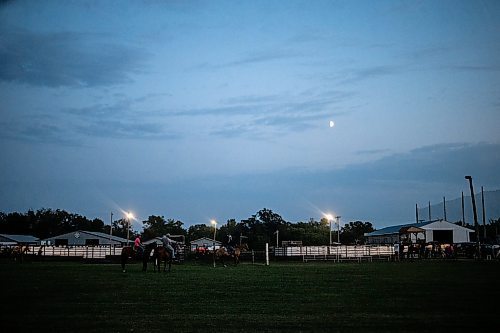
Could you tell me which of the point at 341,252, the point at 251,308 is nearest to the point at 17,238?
the point at 341,252

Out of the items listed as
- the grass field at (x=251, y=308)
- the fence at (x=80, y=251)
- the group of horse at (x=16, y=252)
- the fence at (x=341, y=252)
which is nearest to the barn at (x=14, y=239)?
the group of horse at (x=16, y=252)

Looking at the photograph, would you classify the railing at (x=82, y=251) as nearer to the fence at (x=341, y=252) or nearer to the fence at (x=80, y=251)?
the fence at (x=80, y=251)

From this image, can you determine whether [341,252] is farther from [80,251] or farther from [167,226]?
[167,226]

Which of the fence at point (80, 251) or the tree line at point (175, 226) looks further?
the tree line at point (175, 226)

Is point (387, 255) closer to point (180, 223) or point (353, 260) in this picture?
point (353, 260)

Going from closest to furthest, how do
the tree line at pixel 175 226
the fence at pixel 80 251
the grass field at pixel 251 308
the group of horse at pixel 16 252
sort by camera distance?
1. the grass field at pixel 251 308
2. the group of horse at pixel 16 252
3. the fence at pixel 80 251
4. the tree line at pixel 175 226

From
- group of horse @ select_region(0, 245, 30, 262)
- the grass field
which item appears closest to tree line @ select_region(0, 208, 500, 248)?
group of horse @ select_region(0, 245, 30, 262)

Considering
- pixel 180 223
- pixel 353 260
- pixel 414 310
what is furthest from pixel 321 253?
pixel 180 223

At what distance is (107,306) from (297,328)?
5339 millimetres

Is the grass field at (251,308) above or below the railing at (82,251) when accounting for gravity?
below

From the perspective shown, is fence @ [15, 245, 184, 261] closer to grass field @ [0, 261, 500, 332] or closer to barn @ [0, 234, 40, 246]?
grass field @ [0, 261, 500, 332]

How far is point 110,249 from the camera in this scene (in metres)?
55.6

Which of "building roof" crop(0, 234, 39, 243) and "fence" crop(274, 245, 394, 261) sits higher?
"building roof" crop(0, 234, 39, 243)

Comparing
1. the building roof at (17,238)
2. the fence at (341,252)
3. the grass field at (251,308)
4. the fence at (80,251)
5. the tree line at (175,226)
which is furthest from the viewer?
the tree line at (175,226)
